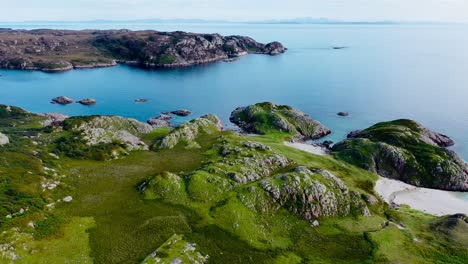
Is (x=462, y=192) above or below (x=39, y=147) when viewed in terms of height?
below

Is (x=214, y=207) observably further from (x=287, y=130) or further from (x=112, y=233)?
(x=287, y=130)

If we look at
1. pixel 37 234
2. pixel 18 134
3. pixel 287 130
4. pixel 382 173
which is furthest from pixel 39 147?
pixel 382 173

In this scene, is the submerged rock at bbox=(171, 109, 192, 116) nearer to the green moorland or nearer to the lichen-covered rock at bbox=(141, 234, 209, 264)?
the green moorland

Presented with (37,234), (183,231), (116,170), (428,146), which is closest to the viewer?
(37,234)

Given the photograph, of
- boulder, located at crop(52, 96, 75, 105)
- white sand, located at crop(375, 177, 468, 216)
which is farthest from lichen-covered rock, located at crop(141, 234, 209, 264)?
boulder, located at crop(52, 96, 75, 105)

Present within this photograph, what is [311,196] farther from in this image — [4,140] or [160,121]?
[160,121]

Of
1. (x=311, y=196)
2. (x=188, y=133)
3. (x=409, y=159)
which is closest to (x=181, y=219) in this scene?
(x=311, y=196)

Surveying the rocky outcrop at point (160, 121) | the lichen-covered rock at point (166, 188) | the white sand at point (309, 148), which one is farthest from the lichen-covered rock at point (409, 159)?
the rocky outcrop at point (160, 121)

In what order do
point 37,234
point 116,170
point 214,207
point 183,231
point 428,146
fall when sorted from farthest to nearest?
point 428,146
point 116,170
point 214,207
point 183,231
point 37,234
